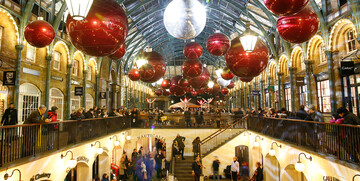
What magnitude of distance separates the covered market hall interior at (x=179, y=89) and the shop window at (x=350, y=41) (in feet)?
0.15

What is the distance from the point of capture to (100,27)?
2881mm

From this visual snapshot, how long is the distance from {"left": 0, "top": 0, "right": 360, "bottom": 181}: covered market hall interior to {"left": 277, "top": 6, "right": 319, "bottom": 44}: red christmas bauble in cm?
2

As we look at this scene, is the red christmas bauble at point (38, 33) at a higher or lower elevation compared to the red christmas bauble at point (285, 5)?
higher

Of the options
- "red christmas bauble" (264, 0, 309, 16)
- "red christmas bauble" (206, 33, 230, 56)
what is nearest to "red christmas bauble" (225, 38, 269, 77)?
"red christmas bauble" (264, 0, 309, 16)

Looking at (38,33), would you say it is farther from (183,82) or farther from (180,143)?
(180,143)

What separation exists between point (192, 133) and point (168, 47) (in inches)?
692

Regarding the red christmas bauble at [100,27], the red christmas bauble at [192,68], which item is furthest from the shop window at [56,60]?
the red christmas bauble at [100,27]

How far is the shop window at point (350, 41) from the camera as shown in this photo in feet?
34.4

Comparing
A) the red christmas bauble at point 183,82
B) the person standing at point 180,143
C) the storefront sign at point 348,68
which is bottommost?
the person standing at point 180,143

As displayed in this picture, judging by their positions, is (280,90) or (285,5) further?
(280,90)

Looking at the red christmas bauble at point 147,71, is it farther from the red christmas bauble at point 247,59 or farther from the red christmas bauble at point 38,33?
the red christmas bauble at point 38,33

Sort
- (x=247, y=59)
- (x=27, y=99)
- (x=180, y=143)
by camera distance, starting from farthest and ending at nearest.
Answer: (x=180, y=143), (x=27, y=99), (x=247, y=59)

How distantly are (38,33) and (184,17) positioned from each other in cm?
467

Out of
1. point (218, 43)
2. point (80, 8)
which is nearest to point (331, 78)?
point (218, 43)
